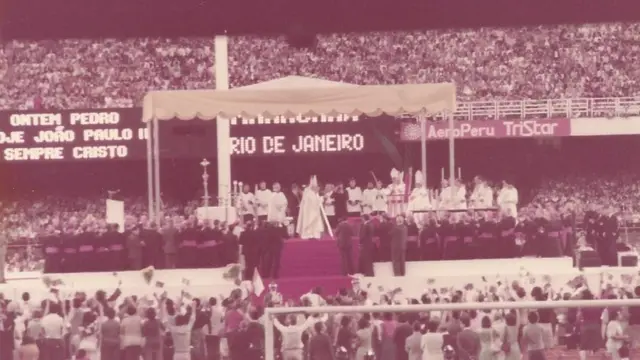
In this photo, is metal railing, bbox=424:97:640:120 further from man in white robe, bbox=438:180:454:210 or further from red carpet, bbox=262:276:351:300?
red carpet, bbox=262:276:351:300

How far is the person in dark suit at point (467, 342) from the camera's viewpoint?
11.1 meters

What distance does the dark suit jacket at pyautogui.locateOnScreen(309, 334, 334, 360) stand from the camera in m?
10.4

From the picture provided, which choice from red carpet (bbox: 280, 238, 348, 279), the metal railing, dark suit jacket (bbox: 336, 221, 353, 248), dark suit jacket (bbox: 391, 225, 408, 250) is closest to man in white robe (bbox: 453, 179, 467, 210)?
dark suit jacket (bbox: 391, 225, 408, 250)

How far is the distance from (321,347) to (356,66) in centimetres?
2694

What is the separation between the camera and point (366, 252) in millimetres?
20516

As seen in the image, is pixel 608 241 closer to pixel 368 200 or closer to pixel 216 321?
pixel 368 200

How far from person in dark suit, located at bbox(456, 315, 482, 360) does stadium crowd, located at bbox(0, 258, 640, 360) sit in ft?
0.05

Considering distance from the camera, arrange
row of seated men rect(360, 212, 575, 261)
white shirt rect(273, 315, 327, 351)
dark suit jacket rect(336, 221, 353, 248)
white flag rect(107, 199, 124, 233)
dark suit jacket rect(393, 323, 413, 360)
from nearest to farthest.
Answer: white shirt rect(273, 315, 327, 351) → dark suit jacket rect(393, 323, 413, 360) → dark suit jacket rect(336, 221, 353, 248) → row of seated men rect(360, 212, 575, 261) → white flag rect(107, 199, 124, 233)

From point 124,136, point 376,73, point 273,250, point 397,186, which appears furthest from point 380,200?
point 376,73

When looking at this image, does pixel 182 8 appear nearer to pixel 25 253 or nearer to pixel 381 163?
pixel 25 253

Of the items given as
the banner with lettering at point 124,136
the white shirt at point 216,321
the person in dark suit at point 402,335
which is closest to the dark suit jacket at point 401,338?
the person in dark suit at point 402,335

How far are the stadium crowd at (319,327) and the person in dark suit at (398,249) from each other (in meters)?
0.70

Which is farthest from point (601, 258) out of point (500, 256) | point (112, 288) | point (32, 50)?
point (32, 50)

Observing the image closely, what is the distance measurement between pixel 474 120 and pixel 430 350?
71.0ft
